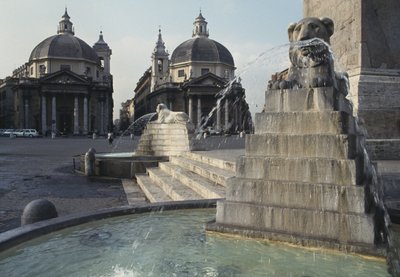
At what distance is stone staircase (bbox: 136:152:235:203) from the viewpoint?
290 inches

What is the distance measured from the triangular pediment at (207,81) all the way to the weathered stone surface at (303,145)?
76457mm

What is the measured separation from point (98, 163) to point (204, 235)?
33.5 feet

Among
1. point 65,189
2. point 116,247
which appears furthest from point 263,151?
point 65,189

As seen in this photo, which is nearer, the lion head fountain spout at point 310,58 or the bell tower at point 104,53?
the lion head fountain spout at point 310,58

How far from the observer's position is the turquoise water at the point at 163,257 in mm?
3389

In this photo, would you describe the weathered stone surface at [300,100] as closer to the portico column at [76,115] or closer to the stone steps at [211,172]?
the stone steps at [211,172]

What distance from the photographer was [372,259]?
3654 millimetres

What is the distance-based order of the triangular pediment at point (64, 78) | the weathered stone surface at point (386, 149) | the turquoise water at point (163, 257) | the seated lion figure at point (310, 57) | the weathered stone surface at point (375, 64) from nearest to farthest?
the turquoise water at point (163, 257) < the seated lion figure at point (310, 57) < the weathered stone surface at point (375, 64) < the weathered stone surface at point (386, 149) < the triangular pediment at point (64, 78)

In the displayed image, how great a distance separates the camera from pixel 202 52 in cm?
8650

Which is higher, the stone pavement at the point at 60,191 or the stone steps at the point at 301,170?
the stone steps at the point at 301,170

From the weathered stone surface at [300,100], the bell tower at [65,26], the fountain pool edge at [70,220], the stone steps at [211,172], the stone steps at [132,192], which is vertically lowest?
the stone steps at [132,192]

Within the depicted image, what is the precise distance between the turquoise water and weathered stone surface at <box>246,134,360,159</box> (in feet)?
3.25

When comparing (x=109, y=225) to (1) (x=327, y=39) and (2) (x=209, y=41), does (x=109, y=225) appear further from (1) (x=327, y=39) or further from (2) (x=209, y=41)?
(2) (x=209, y=41)

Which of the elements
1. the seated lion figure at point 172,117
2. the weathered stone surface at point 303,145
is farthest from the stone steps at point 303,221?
the seated lion figure at point 172,117
